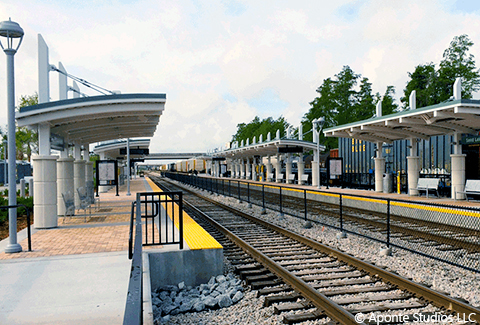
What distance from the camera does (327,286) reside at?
611cm

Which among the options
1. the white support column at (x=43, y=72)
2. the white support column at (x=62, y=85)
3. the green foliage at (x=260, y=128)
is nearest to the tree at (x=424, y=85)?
the green foliage at (x=260, y=128)

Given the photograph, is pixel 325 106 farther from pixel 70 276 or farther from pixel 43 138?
pixel 70 276

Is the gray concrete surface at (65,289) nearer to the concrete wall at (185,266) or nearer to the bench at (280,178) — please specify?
the concrete wall at (185,266)

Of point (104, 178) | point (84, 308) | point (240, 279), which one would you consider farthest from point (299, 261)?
point (104, 178)

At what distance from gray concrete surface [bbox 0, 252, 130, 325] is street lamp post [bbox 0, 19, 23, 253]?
90 cm

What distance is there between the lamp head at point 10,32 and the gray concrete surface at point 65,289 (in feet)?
14.3

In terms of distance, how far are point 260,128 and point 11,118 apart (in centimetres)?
8233

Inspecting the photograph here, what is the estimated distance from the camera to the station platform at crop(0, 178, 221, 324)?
179 inches

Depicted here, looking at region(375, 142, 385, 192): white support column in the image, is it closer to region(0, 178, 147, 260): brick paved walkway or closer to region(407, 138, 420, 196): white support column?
region(407, 138, 420, 196): white support column

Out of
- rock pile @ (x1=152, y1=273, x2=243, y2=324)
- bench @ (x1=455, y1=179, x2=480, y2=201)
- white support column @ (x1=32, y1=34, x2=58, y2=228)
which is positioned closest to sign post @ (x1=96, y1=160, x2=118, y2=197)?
white support column @ (x1=32, y1=34, x2=58, y2=228)

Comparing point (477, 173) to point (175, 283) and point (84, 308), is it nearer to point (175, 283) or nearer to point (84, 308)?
A: point (175, 283)

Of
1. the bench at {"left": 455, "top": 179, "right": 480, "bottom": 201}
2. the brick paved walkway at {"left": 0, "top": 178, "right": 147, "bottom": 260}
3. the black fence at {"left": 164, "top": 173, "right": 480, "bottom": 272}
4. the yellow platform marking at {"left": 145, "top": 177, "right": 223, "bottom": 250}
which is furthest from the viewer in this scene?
the bench at {"left": 455, "top": 179, "right": 480, "bottom": 201}

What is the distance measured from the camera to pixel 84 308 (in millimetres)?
4699

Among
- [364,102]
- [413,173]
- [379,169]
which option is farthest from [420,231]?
[364,102]
